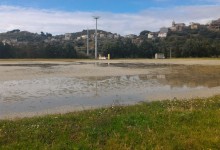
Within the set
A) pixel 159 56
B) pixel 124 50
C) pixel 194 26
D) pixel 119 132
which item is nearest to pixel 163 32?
pixel 194 26

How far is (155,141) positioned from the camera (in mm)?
7656

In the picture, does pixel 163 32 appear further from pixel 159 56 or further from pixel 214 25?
pixel 159 56

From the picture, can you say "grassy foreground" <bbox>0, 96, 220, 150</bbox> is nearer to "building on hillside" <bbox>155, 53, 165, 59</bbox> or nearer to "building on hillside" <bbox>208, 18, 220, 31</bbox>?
"building on hillside" <bbox>155, 53, 165, 59</bbox>

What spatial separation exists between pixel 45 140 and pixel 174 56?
8986 centimetres

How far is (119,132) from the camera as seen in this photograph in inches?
327

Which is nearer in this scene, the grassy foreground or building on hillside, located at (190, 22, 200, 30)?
the grassy foreground

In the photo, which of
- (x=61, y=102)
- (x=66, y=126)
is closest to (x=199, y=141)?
(x=66, y=126)

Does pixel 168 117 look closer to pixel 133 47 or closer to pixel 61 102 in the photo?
pixel 61 102

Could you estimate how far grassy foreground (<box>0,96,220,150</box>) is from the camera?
745 centimetres

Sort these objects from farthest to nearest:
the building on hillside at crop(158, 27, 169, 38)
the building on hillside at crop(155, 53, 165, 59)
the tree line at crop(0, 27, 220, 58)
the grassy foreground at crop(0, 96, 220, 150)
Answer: the building on hillside at crop(158, 27, 169, 38)
the building on hillside at crop(155, 53, 165, 59)
the tree line at crop(0, 27, 220, 58)
the grassy foreground at crop(0, 96, 220, 150)

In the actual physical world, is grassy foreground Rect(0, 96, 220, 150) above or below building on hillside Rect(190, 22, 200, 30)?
below

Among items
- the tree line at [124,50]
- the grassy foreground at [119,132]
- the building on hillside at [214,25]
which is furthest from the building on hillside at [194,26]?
the grassy foreground at [119,132]

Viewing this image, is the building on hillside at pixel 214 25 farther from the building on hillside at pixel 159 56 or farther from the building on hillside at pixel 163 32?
the building on hillside at pixel 159 56

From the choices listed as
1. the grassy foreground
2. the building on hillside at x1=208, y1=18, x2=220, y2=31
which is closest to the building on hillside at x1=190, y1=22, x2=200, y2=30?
the building on hillside at x1=208, y1=18, x2=220, y2=31
